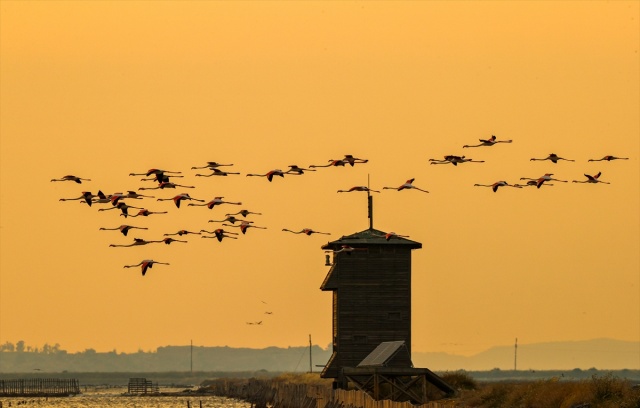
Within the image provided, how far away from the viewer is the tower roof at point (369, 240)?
271 feet

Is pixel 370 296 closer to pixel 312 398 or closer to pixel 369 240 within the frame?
pixel 369 240

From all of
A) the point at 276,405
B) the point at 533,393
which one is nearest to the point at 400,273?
the point at 533,393

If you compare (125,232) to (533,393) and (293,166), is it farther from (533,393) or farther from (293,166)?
(533,393)

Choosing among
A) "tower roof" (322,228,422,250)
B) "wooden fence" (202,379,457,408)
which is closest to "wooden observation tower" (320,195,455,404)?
"tower roof" (322,228,422,250)

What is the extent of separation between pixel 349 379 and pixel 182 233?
70.1ft

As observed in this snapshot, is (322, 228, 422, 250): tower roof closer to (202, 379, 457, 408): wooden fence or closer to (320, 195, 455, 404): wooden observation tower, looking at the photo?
(320, 195, 455, 404): wooden observation tower

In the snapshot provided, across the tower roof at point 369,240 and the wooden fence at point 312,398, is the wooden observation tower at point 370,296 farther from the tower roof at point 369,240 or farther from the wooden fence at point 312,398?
the wooden fence at point 312,398

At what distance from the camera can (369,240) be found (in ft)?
272

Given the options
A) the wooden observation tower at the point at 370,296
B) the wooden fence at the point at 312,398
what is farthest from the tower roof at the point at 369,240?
the wooden fence at the point at 312,398

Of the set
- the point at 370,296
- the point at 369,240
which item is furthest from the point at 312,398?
the point at 369,240

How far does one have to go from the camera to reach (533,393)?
68.8 m

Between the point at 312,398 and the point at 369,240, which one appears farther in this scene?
the point at 312,398

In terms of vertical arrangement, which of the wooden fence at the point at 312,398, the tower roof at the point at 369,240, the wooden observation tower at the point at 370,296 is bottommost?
the wooden fence at the point at 312,398

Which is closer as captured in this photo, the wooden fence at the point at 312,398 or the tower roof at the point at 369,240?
the wooden fence at the point at 312,398
